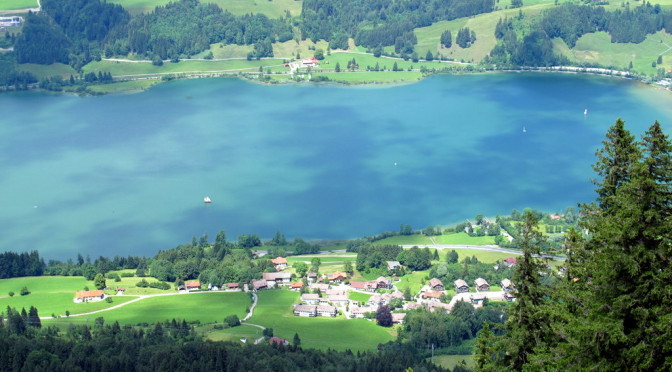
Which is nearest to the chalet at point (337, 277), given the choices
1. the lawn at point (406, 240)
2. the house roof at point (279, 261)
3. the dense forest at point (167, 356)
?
the house roof at point (279, 261)

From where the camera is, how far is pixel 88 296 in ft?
195

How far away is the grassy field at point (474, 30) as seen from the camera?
133 metres

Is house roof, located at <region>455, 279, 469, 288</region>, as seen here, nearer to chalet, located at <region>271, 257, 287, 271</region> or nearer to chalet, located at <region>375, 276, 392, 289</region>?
chalet, located at <region>375, 276, 392, 289</region>

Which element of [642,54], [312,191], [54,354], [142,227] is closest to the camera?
[54,354]

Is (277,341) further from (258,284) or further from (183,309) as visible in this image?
(258,284)

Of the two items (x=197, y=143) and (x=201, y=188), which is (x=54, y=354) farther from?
(x=197, y=143)

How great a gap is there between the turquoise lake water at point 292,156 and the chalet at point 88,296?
23.9 feet

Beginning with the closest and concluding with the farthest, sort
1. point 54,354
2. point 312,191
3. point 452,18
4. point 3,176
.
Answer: point 54,354, point 312,191, point 3,176, point 452,18

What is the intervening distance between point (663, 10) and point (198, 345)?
360 ft

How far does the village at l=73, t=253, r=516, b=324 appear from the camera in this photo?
55.8 metres

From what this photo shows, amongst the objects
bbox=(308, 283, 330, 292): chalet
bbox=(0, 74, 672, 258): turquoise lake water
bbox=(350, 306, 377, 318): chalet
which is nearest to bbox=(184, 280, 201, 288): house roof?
bbox=(0, 74, 672, 258): turquoise lake water

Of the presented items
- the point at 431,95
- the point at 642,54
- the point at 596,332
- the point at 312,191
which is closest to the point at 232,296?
the point at 312,191

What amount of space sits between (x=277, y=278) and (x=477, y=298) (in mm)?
13282

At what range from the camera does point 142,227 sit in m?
71.2
